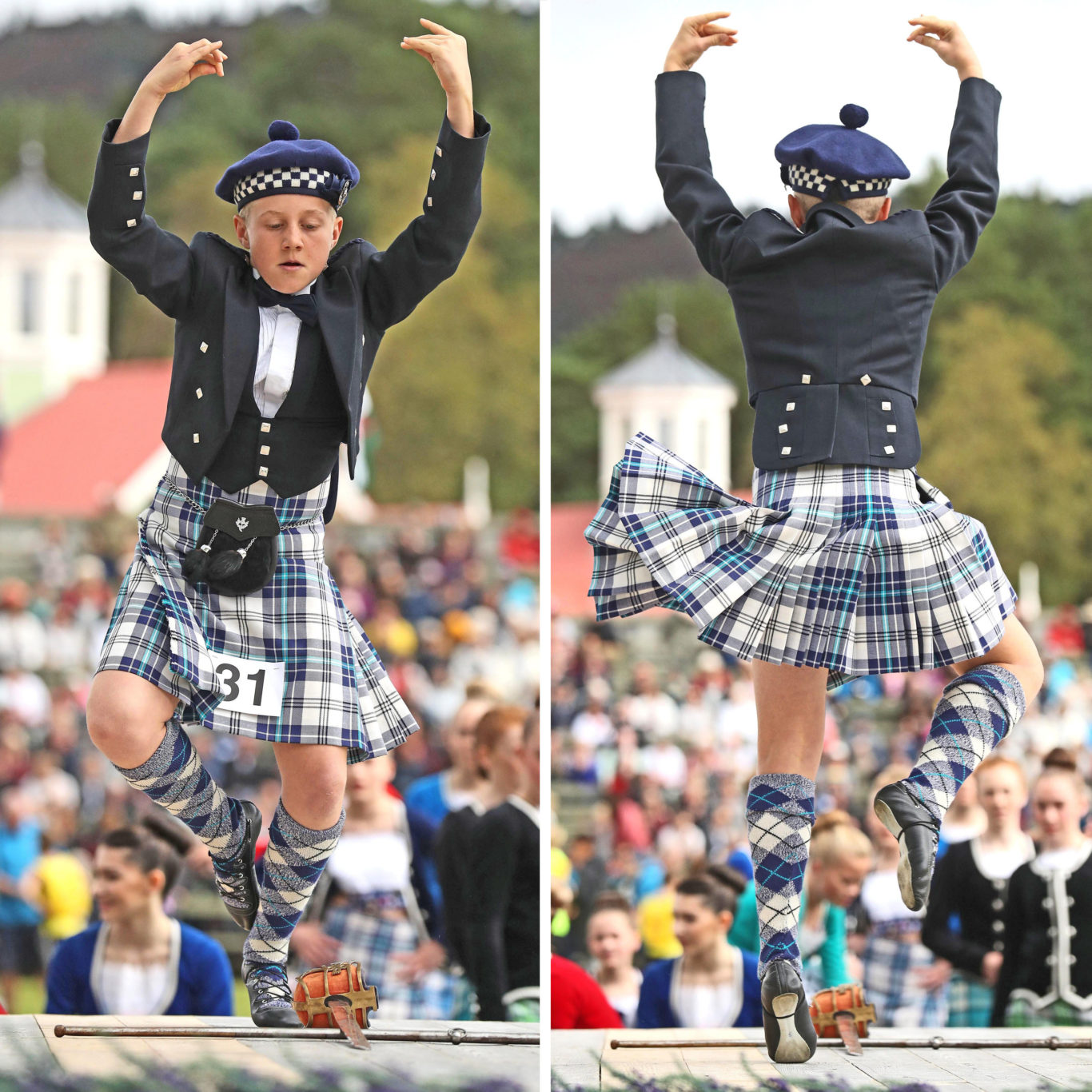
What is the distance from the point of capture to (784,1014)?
4223mm

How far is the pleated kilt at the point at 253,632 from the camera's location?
165 inches

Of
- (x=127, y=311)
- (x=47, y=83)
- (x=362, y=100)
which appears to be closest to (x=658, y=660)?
(x=127, y=311)

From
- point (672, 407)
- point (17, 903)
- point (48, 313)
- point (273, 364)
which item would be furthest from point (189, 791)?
point (48, 313)

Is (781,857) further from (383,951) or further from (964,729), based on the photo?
(383,951)

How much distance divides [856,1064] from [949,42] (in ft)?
9.38

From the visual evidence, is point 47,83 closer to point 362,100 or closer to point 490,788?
point 362,100

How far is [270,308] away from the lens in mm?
4430

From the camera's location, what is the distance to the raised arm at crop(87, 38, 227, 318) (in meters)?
4.11

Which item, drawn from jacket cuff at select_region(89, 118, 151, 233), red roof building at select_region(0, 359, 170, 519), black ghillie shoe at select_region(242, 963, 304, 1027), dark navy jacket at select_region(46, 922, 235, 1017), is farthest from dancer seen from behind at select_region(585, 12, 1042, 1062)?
red roof building at select_region(0, 359, 170, 519)

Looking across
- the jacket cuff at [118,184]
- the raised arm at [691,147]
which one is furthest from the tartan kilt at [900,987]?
the jacket cuff at [118,184]

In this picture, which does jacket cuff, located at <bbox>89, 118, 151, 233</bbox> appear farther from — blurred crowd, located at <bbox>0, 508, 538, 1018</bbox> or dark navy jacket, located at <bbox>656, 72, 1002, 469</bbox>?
blurred crowd, located at <bbox>0, 508, 538, 1018</bbox>

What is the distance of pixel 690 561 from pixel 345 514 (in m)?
27.4

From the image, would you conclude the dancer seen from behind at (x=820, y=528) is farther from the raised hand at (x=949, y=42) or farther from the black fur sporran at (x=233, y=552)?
the black fur sporran at (x=233, y=552)

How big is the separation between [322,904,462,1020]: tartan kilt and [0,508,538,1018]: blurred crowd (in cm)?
A: 1
